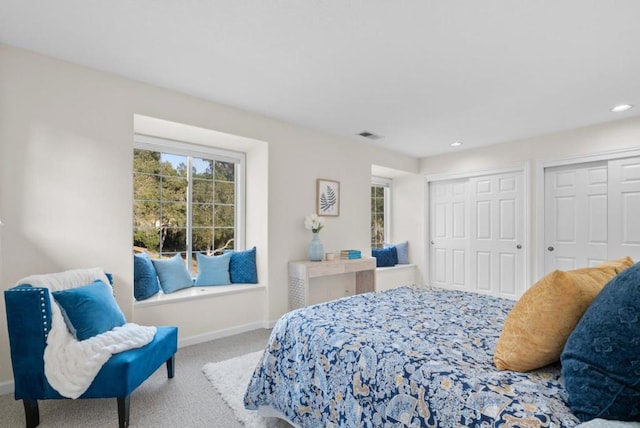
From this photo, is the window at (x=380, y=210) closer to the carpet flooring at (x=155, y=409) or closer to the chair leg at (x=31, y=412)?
the carpet flooring at (x=155, y=409)

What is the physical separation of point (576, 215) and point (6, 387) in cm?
575

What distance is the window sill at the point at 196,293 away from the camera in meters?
2.89

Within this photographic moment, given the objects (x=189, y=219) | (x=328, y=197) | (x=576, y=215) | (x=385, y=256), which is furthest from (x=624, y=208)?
(x=189, y=219)

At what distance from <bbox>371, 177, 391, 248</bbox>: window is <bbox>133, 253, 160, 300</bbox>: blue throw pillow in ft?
12.1

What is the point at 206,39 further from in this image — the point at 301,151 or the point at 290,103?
the point at 301,151

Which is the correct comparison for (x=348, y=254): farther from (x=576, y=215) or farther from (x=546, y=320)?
(x=546, y=320)

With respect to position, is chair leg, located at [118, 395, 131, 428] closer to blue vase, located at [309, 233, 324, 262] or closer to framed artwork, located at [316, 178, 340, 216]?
blue vase, located at [309, 233, 324, 262]

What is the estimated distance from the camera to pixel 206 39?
2.12m

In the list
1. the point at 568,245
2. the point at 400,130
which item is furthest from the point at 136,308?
the point at 568,245

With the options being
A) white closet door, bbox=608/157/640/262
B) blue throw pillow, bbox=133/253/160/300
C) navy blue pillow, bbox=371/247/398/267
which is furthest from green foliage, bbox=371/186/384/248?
blue throw pillow, bbox=133/253/160/300

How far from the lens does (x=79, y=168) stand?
248cm

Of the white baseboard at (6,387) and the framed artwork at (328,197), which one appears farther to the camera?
the framed artwork at (328,197)

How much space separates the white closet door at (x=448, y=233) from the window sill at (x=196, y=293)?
3227 mm

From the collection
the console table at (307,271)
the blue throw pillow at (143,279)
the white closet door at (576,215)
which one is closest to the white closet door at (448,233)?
the white closet door at (576,215)
